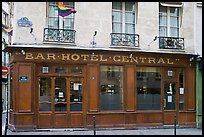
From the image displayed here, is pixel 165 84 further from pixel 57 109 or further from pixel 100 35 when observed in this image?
pixel 57 109

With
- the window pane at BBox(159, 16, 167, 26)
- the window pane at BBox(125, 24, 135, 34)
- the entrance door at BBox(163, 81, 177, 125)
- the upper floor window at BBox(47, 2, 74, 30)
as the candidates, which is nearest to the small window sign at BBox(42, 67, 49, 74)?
the upper floor window at BBox(47, 2, 74, 30)

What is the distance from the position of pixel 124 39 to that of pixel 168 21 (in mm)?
2500

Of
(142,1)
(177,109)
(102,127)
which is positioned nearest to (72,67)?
(102,127)

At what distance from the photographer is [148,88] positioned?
1554 centimetres

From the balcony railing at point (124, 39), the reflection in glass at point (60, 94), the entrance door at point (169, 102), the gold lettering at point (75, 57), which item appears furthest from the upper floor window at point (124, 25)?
the reflection in glass at point (60, 94)

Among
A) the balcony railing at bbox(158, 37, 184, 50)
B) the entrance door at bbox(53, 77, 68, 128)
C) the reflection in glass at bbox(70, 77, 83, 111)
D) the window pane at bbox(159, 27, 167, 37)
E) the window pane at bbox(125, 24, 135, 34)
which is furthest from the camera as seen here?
the window pane at bbox(159, 27, 167, 37)

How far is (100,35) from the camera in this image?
14.9 meters

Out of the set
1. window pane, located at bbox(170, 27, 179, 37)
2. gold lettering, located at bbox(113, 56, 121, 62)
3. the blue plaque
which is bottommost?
gold lettering, located at bbox(113, 56, 121, 62)

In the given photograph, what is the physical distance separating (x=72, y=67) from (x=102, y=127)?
2.87 metres

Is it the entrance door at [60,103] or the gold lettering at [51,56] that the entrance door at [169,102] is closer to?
the entrance door at [60,103]

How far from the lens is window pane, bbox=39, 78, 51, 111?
Result: 14.3 m

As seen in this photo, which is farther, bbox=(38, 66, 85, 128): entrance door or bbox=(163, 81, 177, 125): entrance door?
bbox=(163, 81, 177, 125): entrance door

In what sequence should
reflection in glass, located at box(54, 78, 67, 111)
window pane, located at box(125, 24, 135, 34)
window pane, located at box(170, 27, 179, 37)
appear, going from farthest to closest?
1. window pane, located at box(170, 27, 179, 37)
2. window pane, located at box(125, 24, 135, 34)
3. reflection in glass, located at box(54, 78, 67, 111)

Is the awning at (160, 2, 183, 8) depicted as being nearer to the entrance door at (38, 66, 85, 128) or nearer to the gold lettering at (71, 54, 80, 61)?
the gold lettering at (71, 54, 80, 61)
